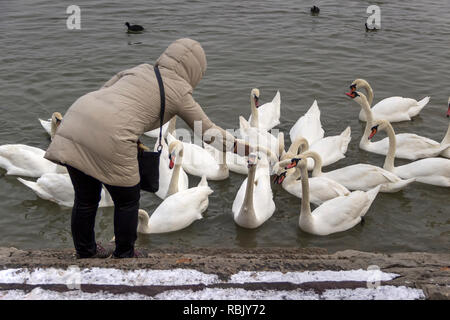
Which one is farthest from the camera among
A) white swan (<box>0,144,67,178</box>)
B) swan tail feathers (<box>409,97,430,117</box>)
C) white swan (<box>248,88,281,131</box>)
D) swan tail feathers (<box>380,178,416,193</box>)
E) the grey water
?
→ swan tail feathers (<box>409,97,430,117</box>)

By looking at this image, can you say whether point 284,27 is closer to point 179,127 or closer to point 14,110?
point 179,127

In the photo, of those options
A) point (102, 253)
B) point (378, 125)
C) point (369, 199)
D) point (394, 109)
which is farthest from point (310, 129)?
point (102, 253)

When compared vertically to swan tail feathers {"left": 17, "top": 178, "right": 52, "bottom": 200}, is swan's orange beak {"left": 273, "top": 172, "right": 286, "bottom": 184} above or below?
above

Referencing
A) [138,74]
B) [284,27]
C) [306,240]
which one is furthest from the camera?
[284,27]

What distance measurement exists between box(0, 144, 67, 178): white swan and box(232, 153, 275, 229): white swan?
306 cm

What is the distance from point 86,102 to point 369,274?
8.14ft

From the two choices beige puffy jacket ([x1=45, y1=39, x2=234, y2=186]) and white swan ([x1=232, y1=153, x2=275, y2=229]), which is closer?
beige puffy jacket ([x1=45, y1=39, x2=234, y2=186])

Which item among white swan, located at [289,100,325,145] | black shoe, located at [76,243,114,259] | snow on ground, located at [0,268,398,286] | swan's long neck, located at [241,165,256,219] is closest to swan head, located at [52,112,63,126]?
swan's long neck, located at [241,165,256,219]

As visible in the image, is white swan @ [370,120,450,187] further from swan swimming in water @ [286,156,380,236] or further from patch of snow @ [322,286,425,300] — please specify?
patch of snow @ [322,286,425,300]

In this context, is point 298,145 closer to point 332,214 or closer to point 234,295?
point 332,214

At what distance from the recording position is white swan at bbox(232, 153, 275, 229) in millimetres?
6465

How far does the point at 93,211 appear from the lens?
13.9 feet
